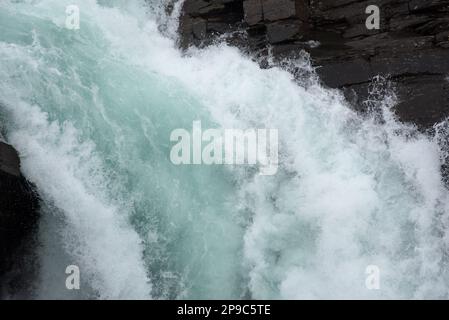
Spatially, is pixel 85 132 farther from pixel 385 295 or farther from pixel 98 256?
pixel 385 295

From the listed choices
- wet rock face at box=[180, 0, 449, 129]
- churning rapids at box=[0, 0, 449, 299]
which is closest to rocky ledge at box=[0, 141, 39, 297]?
churning rapids at box=[0, 0, 449, 299]

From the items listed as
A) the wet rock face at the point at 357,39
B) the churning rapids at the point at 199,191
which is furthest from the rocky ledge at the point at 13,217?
the wet rock face at the point at 357,39

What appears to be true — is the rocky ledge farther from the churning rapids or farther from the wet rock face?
the wet rock face

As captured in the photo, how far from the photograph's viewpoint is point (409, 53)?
24.1 ft

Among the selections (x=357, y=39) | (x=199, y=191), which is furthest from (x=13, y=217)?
(x=357, y=39)

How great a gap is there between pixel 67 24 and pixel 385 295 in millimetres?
6243

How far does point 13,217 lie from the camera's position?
553 cm

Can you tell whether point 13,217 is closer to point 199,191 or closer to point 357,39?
point 199,191

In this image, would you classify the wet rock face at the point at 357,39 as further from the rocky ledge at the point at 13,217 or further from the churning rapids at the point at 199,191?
the rocky ledge at the point at 13,217

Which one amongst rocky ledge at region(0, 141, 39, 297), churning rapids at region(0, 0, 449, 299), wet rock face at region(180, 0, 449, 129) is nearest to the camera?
rocky ledge at region(0, 141, 39, 297)

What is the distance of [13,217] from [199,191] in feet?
7.63

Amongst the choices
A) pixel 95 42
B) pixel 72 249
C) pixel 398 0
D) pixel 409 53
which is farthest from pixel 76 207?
pixel 398 0

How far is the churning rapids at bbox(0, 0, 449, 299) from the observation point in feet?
18.7

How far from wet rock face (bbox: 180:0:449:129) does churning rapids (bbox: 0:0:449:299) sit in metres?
0.41
